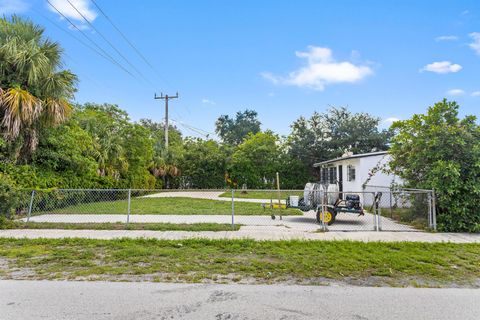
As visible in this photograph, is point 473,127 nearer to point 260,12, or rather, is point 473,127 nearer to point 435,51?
point 435,51

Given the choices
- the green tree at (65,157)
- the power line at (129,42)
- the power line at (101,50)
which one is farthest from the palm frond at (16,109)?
the power line at (129,42)

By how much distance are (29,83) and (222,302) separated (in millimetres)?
9666

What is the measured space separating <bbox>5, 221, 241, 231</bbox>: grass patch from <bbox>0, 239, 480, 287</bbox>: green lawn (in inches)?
53.1

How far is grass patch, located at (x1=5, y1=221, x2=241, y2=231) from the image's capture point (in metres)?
7.70

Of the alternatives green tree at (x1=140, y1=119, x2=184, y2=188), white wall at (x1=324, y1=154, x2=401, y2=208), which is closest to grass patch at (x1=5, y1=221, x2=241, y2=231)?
white wall at (x1=324, y1=154, x2=401, y2=208)

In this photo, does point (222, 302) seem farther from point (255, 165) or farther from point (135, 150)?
point (255, 165)

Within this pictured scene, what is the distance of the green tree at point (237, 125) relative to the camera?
4941 centimetres

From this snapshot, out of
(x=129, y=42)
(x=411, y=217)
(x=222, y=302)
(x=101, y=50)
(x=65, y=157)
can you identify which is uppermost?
(x=129, y=42)

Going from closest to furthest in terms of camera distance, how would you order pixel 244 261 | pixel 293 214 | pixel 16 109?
pixel 244 261
pixel 16 109
pixel 293 214

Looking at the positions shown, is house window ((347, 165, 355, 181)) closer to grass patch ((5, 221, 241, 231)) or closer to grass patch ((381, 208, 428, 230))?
grass patch ((381, 208, 428, 230))

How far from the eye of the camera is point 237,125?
168 ft

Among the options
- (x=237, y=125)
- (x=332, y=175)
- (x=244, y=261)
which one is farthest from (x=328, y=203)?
(x=237, y=125)

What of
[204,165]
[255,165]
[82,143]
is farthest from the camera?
[204,165]

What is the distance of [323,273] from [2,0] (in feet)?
38.0
